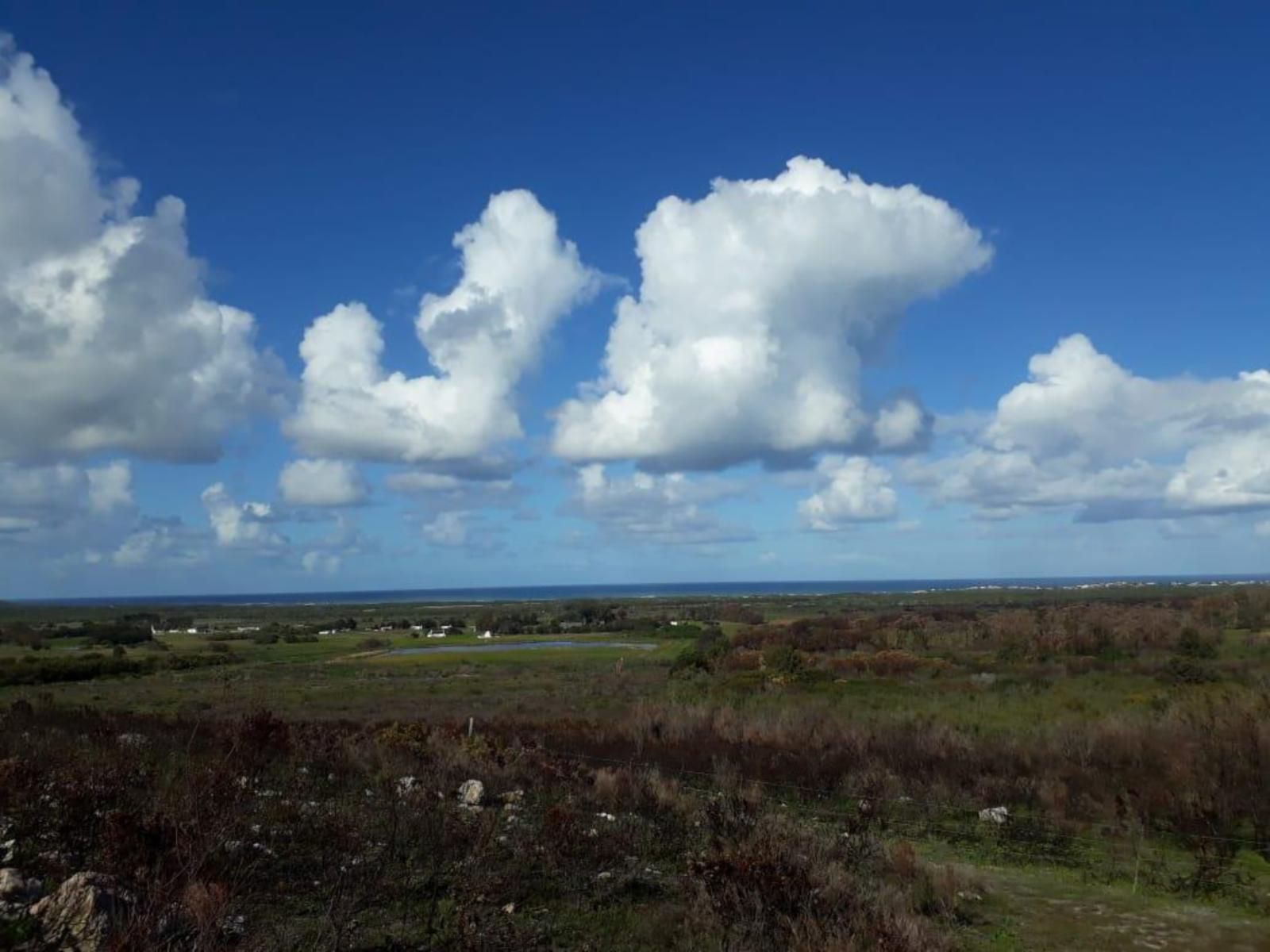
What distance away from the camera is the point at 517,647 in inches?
3541

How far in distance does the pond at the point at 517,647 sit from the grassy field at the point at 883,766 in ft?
87.5

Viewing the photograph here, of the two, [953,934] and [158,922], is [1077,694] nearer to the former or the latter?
[953,934]

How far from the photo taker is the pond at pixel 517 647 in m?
82.8

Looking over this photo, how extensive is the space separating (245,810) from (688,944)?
5.82 meters

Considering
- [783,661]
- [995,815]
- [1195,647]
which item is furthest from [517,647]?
[995,815]

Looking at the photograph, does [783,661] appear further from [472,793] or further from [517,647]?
[517,647]

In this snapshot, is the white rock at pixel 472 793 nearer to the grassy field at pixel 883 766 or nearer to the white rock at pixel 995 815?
the grassy field at pixel 883 766

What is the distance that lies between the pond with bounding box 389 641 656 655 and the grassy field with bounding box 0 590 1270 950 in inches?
1050

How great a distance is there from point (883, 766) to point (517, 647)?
238 ft

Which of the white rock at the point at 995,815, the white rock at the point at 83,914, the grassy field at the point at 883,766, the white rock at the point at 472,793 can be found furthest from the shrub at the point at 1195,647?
→ the white rock at the point at 83,914

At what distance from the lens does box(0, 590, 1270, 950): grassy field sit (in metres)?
9.90

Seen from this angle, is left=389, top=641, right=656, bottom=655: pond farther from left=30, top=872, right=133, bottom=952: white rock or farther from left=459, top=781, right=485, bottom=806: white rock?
left=30, top=872, right=133, bottom=952: white rock

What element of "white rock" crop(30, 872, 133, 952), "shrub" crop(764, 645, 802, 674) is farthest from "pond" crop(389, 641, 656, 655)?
"white rock" crop(30, 872, 133, 952)

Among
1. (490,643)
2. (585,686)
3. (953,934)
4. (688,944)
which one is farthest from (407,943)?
(490,643)
